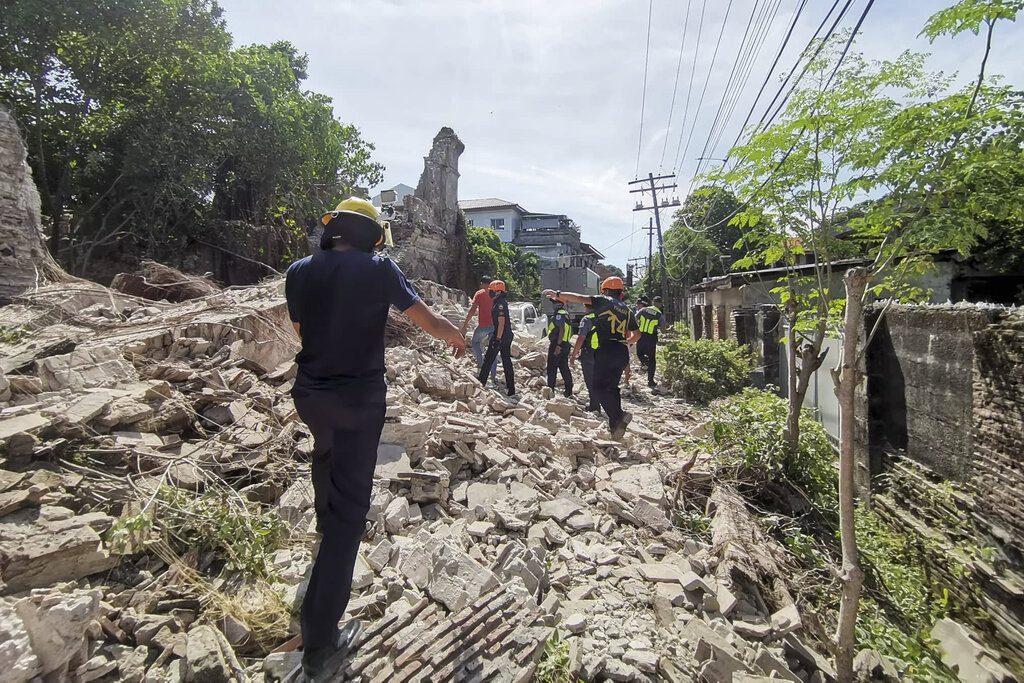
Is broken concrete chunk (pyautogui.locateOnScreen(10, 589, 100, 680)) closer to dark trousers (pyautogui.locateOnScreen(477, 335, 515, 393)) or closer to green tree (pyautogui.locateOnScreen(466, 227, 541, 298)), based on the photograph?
dark trousers (pyautogui.locateOnScreen(477, 335, 515, 393))

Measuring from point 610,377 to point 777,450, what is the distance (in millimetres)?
1744

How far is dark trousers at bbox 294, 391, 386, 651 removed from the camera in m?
1.99

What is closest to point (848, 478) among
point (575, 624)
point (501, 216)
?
point (575, 624)

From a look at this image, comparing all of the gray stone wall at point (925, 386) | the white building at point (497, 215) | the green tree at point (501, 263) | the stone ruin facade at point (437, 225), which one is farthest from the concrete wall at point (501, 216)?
the gray stone wall at point (925, 386)

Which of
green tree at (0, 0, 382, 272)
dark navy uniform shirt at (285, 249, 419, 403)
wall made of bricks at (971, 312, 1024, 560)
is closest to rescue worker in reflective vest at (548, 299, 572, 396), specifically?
wall made of bricks at (971, 312, 1024, 560)

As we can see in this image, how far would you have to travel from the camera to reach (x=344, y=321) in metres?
2.11

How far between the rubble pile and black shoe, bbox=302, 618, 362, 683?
0.05 m

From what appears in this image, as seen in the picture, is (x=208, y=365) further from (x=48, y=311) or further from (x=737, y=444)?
(x=737, y=444)

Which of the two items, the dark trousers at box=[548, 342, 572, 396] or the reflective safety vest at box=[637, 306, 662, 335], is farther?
the reflective safety vest at box=[637, 306, 662, 335]

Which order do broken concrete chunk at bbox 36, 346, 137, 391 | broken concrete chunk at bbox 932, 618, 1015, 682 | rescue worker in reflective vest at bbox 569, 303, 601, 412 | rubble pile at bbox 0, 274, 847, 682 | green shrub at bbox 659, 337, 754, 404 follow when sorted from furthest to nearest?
green shrub at bbox 659, 337, 754, 404 < rescue worker in reflective vest at bbox 569, 303, 601, 412 < broken concrete chunk at bbox 36, 346, 137, 391 < broken concrete chunk at bbox 932, 618, 1015, 682 < rubble pile at bbox 0, 274, 847, 682

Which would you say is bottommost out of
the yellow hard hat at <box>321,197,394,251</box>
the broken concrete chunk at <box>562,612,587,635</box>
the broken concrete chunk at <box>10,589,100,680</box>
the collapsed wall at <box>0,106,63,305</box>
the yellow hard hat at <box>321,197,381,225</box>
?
the broken concrete chunk at <box>562,612,587,635</box>

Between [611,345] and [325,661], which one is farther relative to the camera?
[611,345]

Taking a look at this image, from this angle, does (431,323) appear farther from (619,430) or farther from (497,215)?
(497,215)

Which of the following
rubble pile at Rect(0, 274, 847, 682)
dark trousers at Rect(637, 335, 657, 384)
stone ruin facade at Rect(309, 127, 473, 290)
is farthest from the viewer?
A: stone ruin facade at Rect(309, 127, 473, 290)
